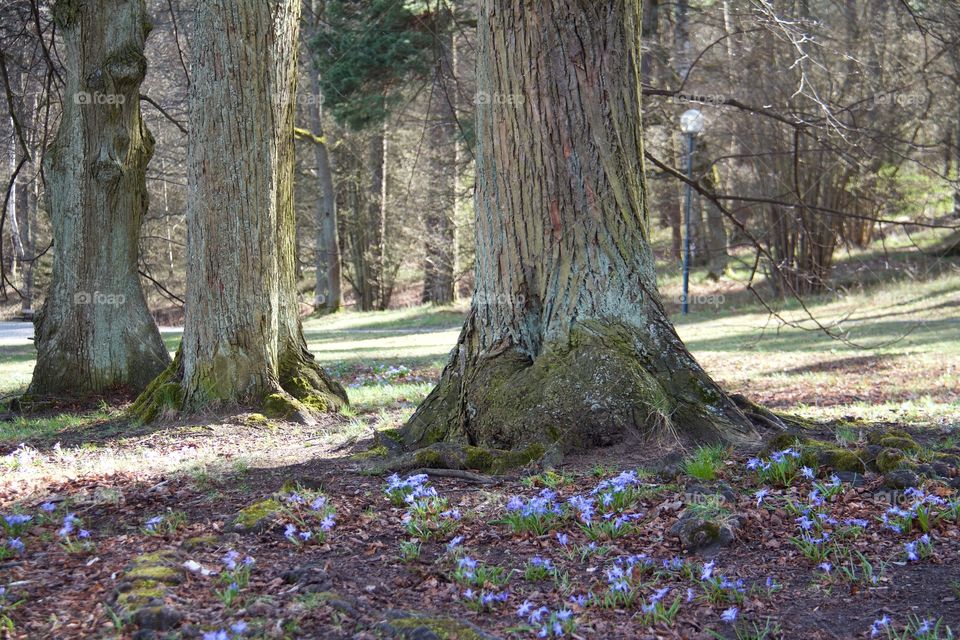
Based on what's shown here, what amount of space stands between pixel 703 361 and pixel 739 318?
271 inches

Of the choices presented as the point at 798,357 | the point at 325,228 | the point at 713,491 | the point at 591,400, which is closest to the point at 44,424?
the point at 591,400

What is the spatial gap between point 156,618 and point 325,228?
26.2 meters

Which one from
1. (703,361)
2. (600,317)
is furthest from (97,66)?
(703,361)

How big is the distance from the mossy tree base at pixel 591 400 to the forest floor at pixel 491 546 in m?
0.21

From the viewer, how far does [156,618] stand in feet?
9.16

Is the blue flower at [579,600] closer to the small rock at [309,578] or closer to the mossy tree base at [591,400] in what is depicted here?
the small rock at [309,578]

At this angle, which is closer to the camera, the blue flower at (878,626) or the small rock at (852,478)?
the blue flower at (878,626)

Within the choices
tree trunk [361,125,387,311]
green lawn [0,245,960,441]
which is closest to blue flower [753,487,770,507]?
green lawn [0,245,960,441]

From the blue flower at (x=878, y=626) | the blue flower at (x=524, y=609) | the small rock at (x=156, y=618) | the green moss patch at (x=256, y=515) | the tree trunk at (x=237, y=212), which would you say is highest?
the tree trunk at (x=237, y=212)

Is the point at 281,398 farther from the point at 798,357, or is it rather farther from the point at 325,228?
the point at 325,228

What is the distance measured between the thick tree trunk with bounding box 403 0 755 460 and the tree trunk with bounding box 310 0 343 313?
20515 millimetres

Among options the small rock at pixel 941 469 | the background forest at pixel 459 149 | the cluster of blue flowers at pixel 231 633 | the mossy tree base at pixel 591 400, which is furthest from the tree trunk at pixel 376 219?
the cluster of blue flowers at pixel 231 633

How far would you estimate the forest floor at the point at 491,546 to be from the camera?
289cm

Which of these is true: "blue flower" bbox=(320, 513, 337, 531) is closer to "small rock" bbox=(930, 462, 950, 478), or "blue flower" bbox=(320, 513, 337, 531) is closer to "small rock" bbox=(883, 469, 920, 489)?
"small rock" bbox=(883, 469, 920, 489)
